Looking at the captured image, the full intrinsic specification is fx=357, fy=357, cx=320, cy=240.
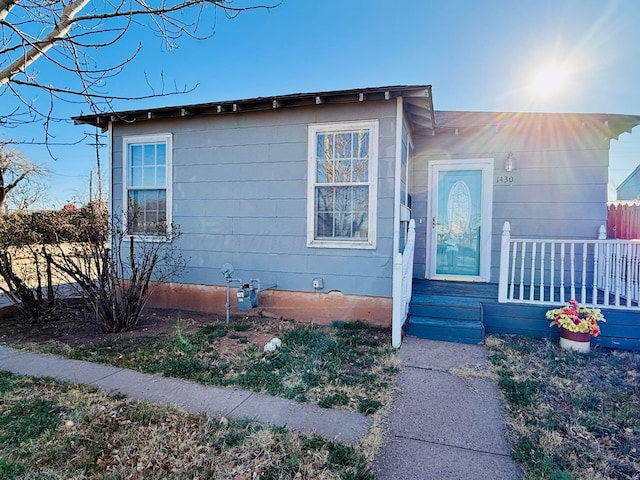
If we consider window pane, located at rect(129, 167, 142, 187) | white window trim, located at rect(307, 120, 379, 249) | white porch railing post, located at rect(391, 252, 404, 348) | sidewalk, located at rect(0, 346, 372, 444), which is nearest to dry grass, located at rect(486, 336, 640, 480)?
white porch railing post, located at rect(391, 252, 404, 348)


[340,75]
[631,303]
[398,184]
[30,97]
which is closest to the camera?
[30,97]

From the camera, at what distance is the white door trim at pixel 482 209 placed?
6055 mm

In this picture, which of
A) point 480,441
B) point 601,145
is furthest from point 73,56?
point 601,145

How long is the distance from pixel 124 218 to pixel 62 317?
73.5 inches

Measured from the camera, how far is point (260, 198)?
553cm

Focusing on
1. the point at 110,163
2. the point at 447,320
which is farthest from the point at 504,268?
the point at 110,163

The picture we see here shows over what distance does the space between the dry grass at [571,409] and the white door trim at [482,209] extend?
1975 mm

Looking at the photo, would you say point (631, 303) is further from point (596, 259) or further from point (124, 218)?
point (124, 218)

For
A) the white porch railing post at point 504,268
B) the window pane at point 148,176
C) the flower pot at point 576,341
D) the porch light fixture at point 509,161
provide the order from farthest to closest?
the window pane at point 148,176, the porch light fixture at point 509,161, the white porch railing post at point 504,268, the flower pot at point 576,341

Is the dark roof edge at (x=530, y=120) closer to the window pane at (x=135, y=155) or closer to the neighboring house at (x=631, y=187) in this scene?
the window pane at (x=135, y=155)

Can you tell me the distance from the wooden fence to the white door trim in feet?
7.46

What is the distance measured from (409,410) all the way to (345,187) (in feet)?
10.2

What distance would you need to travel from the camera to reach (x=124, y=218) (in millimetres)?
6395

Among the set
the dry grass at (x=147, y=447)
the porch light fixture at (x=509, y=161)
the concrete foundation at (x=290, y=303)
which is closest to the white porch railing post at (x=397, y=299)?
the concrete foundation at (x=290, y=303)
